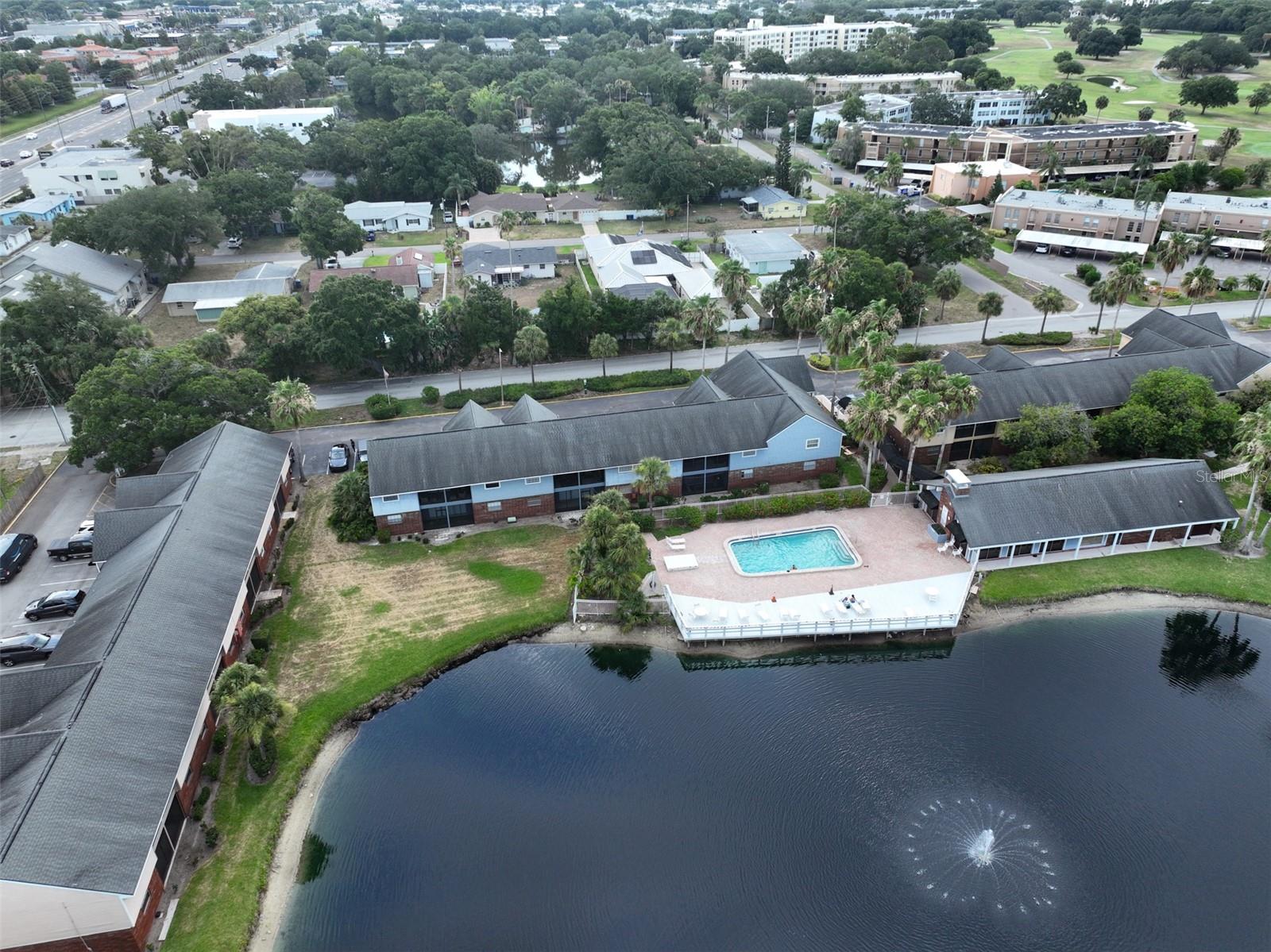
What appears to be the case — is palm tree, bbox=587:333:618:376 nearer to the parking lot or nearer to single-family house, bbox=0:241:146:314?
the parking lot

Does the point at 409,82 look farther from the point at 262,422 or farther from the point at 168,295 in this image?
the point at 262,422

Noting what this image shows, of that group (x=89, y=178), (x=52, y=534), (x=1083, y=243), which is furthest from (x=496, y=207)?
(x=52, y=534)

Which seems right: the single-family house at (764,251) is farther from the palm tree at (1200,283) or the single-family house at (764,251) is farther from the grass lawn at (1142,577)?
the grass lawn at (1142,577)

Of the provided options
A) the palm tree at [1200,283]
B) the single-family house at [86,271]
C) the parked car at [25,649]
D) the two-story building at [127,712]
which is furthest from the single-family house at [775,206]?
the parked car at [25,649]

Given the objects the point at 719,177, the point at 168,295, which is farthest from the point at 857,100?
the point at 168,295

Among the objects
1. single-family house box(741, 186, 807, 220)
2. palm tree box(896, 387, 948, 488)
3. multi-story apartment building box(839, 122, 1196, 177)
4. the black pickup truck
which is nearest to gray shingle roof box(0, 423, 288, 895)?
the black pickup truck

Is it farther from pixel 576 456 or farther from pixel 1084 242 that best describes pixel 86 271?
pixel 1084 242
